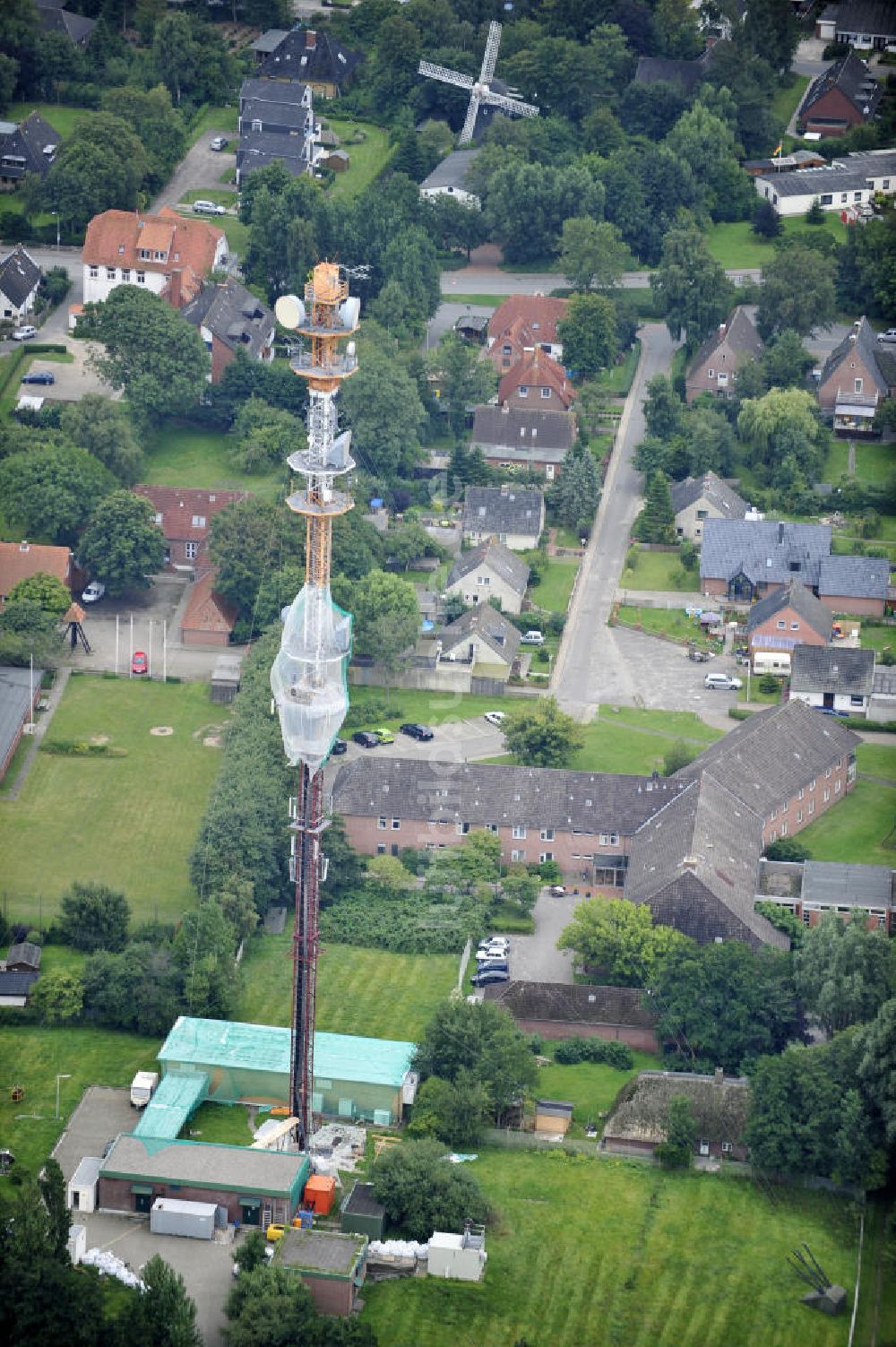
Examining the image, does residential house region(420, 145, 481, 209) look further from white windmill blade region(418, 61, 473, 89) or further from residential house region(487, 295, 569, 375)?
residential house region(487, 295, 569, 375)

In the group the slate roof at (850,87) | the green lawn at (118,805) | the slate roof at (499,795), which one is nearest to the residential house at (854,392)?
the slate roof at (850,87)

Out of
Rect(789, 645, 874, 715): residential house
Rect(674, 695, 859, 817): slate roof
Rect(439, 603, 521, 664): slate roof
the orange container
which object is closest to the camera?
the orange container

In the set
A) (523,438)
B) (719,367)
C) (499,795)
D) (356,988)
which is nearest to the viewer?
(356,988)

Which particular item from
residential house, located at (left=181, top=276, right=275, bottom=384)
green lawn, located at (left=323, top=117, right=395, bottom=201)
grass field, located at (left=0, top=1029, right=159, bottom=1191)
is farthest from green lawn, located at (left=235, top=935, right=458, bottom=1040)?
green lawn, located at (left=323, top=117, right=395, bottom=201)

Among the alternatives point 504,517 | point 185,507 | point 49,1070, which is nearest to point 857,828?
point 504,517

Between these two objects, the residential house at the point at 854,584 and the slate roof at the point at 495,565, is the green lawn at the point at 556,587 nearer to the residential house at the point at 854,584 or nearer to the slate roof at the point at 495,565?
the slate roof at the point at 495,565

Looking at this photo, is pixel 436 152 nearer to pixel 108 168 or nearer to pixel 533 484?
pixel 108 168

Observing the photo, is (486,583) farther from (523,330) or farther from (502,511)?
(523,330)

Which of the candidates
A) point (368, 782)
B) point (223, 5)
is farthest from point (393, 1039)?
point (223, 5)
